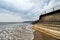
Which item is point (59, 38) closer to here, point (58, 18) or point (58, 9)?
point (58, 18)

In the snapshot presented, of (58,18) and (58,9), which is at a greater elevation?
(58,9)

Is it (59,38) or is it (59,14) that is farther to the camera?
(59,14)

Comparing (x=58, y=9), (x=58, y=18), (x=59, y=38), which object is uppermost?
(x=58, y=9)

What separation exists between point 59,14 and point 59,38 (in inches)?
138

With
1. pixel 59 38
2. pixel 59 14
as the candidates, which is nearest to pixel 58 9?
pixel 59 14

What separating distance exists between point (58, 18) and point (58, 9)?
608mm

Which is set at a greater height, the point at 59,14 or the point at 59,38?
the point at 59,14

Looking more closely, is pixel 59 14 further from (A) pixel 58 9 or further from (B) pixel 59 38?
(B) pixel 59 38

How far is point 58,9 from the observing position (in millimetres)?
7113

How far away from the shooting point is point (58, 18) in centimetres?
680

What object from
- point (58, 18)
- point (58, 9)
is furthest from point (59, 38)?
point (58, 9)

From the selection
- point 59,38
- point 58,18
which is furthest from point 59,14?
point 59,38

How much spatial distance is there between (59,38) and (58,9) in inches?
150
